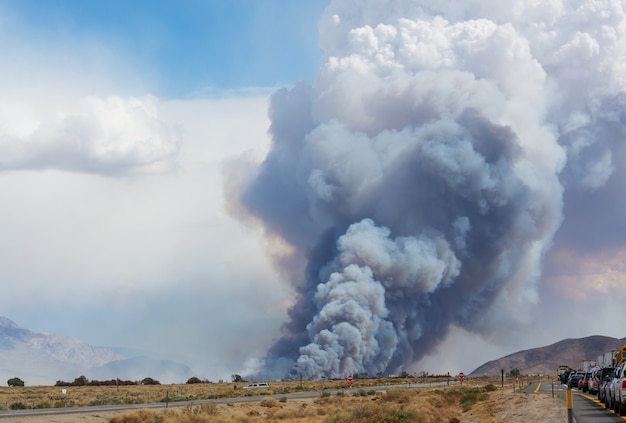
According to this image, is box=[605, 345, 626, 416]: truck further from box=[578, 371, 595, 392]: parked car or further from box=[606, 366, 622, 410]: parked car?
box=[578, 371, 595, 392]: parked car

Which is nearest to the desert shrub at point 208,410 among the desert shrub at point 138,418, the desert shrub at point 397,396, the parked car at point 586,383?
the desert shrub at point 138,418

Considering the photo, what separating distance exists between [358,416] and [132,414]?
38.9ft

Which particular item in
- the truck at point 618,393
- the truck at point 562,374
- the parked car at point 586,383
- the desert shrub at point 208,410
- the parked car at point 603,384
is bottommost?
the desert shrub at point 208,410

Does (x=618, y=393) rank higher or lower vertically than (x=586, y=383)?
lower

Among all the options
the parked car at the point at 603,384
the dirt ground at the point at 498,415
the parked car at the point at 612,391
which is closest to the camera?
the parked car at the point at 612,391

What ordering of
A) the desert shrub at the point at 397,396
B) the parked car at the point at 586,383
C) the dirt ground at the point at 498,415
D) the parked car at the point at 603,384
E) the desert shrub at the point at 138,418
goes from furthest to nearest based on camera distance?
the parked car at the point at 586,383 < the desert shrub at the point at 397,396 < the parked car at the point at 603,384 < the desert shrub at the point at 138,418 < the dirt ground at the point at 498,415

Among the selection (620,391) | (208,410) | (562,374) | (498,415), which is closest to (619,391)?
(620,391)

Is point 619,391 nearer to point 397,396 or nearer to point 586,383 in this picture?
point 397,396

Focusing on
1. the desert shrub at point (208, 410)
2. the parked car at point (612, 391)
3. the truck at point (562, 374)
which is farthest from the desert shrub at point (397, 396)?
the truck at point (562, 374)

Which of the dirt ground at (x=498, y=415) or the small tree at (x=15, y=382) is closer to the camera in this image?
the dirt ground at (x=498, y=415)

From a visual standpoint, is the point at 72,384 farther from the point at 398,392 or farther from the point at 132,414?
the point at 132,414

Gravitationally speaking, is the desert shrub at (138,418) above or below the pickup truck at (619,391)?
below

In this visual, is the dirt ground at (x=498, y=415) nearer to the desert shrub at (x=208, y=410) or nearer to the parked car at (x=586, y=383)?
the desert shrub at (x=208, y=410)

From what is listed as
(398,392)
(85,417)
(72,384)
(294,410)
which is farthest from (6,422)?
(72,384)
